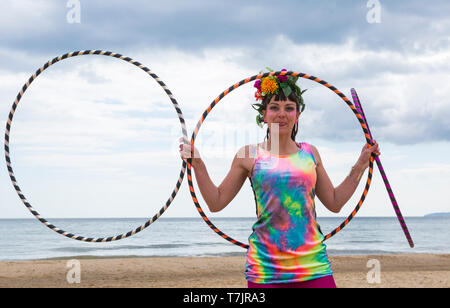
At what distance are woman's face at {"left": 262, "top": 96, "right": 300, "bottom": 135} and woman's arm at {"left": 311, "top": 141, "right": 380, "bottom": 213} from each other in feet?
1.04

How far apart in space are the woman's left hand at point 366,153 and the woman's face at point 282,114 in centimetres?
91

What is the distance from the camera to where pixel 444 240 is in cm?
5872

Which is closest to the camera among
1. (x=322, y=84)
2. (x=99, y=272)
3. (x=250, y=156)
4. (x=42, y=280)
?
(x=250, y=156)

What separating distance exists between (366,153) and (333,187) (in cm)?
67

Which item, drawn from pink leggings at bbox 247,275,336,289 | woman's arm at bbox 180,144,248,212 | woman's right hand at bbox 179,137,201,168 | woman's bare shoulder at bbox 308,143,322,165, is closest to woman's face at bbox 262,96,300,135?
woman's bare shoulder at bbox 308,143,322,165

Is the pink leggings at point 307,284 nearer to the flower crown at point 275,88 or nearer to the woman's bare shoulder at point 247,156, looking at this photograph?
the woman's bare shoulder at point 247,156

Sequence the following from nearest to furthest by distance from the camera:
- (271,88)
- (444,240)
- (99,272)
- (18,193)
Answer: (271,88) < (18,193) < (99,272) < (444,240)

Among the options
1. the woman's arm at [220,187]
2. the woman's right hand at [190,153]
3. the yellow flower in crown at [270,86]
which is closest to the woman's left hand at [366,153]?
the yellow flower in crown at [270,86]

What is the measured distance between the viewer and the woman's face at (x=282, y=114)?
497cm

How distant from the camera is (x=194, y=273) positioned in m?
21.5

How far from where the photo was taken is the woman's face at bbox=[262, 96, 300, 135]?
4.97 m
